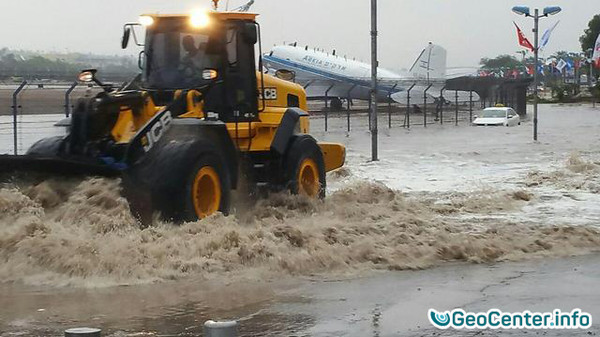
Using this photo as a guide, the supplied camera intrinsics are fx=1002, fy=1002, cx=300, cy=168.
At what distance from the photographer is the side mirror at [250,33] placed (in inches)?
528

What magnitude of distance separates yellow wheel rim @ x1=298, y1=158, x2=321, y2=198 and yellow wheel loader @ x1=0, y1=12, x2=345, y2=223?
2 cm

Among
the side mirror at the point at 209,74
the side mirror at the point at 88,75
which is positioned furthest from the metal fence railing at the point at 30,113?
the side mirror at the point at 209,74

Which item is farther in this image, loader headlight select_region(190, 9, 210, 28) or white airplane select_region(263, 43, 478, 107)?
white airplane select_region(263, 43, 478, 107)

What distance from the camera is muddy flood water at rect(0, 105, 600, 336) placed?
844cm

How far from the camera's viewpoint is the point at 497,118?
5050 centimetres

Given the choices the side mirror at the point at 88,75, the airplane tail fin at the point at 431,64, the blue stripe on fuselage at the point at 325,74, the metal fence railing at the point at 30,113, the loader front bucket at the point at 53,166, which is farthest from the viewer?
the airplane tail fin at the point at 431,64

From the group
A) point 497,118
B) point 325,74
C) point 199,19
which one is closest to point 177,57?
point 199,19

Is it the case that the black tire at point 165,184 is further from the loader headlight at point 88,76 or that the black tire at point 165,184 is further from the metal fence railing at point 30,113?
Answer: the metal fence railing at point 30,113

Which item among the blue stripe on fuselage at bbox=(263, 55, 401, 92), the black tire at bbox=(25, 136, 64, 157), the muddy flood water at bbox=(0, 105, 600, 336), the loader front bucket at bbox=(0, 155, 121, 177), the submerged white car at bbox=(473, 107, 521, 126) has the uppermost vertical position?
the blue stripe on fuselage at bbox=(263, 55, 401, 92)

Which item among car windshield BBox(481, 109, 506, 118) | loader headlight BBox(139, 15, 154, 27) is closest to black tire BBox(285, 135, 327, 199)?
loader headlight BBox(139, 15, 154, 27)

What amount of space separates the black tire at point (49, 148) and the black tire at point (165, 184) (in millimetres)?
1200

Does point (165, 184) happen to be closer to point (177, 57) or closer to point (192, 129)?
point (192, 129)

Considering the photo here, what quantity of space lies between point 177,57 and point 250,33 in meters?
1.04

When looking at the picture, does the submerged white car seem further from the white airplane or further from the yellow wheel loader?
the yellow wheel loader
